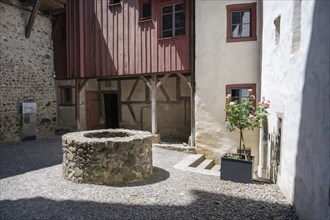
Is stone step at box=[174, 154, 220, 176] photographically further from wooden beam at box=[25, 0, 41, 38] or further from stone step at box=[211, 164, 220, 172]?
wooden beam at box=[25, 0, 41, 38]

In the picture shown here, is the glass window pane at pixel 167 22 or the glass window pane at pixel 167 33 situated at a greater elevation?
the glass window pane at pixel 167 22

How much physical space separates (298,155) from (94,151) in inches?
141

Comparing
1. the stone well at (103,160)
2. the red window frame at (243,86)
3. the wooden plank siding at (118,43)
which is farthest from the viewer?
the wooden plank siding at (118,43)

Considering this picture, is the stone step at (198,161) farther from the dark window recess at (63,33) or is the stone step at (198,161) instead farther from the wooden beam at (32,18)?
the wooden beam at (32,18)

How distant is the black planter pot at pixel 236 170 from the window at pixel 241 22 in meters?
4.05

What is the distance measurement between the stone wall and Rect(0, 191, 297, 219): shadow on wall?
22.0 feet

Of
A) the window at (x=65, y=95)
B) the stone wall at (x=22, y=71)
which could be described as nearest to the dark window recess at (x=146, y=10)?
the stone wall at (x=22, y=71)

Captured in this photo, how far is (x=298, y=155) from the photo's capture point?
334 centimetres

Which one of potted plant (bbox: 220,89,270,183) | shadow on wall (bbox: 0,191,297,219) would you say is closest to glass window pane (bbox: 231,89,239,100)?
potted plant (bbox: 220,89,270,183)

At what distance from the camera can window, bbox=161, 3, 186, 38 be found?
26.6 ft

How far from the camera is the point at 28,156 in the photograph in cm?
715

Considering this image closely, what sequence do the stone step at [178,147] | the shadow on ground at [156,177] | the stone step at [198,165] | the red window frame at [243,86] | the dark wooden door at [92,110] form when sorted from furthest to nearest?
the dark wooden door at [92,110] → the stone step at [178,147] → the red window frame at [243,86] → the stone step at [198,165] → the shadow on ground at [156,177]

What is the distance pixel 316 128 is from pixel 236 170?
8.30ft

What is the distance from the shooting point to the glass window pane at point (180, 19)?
8117 millimetres
